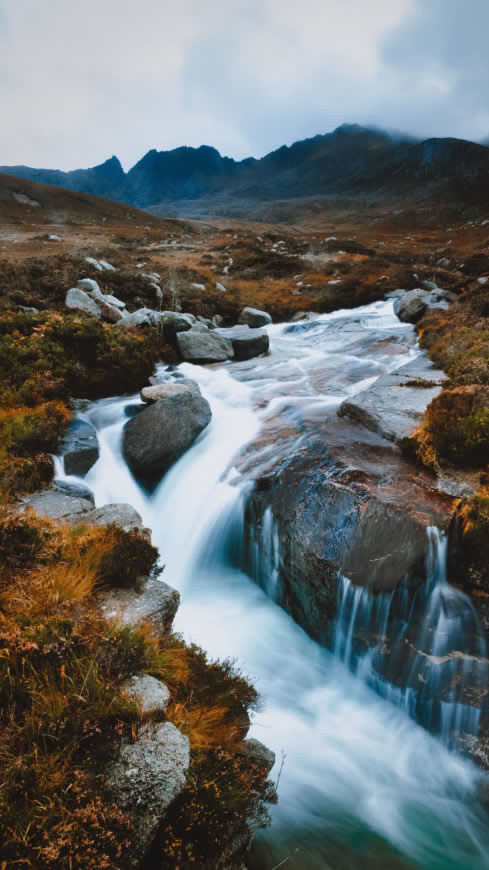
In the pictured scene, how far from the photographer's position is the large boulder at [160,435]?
9.73 metres

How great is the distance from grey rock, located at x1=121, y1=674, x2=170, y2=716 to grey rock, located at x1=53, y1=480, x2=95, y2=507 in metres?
4.90

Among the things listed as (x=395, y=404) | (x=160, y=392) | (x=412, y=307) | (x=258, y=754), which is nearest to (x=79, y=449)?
(x=160, y=392)

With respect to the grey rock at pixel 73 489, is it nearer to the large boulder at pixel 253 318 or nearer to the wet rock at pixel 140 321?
the wet rock at pixel 140 321

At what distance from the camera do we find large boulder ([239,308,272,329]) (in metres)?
22.7

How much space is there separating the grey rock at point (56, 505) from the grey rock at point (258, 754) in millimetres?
3813

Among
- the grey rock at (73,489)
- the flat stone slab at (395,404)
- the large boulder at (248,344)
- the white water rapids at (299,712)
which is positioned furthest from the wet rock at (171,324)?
the grey rock at (73,489)

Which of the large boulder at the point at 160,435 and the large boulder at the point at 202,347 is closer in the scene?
the large boulder at the point at 160,435

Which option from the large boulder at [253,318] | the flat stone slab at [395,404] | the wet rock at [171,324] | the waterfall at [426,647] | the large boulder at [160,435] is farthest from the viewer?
the large boulder at [253,318]

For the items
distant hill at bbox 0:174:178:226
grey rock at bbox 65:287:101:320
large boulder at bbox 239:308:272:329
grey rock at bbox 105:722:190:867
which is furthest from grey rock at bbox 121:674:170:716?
distant hill at bbox 0:174:178:226

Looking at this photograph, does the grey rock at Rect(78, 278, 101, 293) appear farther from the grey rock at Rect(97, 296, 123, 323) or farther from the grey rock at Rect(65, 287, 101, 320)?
the grey rock at Rect(97, 296, 123, 323)

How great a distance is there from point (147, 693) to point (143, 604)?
1.39 metres

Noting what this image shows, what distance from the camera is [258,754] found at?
13.0ft

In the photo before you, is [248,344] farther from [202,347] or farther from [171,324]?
[171,324]

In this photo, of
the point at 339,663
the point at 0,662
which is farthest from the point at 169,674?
the point at 339,663
